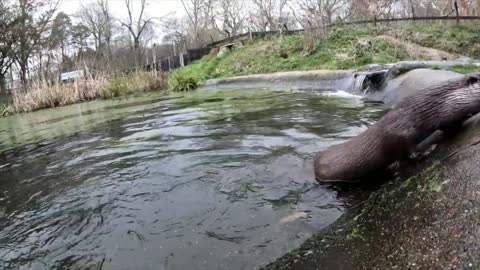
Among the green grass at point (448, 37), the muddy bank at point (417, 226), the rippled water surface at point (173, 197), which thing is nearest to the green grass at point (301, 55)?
the green grass at point (448, 37)

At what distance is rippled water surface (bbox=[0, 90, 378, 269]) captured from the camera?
2793 millimetres

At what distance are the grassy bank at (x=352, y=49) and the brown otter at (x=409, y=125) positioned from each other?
442 inches

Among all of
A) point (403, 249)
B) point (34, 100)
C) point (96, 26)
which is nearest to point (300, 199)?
point (403, 249)

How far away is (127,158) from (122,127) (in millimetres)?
3185

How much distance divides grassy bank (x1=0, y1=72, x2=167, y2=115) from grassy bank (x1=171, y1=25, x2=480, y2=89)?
6.91ft

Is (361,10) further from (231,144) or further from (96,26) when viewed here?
(96,26)

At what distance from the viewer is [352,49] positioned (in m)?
15.3

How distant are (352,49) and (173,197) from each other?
13.1m

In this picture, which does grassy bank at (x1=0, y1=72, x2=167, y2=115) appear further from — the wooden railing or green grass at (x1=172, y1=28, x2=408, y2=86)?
the wooden railing

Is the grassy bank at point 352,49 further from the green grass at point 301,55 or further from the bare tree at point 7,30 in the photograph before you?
the bare tree at point 7,30

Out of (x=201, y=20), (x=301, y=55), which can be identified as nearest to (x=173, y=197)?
(x=301, y=55)

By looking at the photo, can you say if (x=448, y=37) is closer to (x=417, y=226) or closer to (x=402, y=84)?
(x=402, y=84)

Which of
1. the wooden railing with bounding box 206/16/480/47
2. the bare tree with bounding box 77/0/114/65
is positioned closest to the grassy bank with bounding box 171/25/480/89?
the wooden railing with bounding box 206/16/480/47

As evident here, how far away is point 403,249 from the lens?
1970 mm
